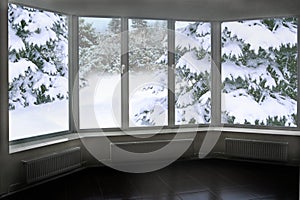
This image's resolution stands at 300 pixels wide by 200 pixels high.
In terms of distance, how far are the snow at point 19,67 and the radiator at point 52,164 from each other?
1105 millimetres

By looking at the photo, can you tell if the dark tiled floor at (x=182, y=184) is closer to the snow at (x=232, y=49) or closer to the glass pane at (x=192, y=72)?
the glass pane at (x=192, y=72)

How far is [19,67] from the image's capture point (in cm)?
448

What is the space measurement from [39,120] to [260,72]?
359 cm

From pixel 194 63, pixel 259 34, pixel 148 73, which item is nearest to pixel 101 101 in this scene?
pixel 148 73

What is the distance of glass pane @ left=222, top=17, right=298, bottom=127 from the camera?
18.1 ft

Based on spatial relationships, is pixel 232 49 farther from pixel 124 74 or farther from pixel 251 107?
pixel 124 74

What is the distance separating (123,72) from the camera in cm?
543

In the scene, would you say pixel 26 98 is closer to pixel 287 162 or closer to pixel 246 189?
pixel 246 189

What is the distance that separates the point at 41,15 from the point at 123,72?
147 centimetres

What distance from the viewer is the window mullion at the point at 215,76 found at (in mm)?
5898

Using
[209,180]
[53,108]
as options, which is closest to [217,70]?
[209,180]

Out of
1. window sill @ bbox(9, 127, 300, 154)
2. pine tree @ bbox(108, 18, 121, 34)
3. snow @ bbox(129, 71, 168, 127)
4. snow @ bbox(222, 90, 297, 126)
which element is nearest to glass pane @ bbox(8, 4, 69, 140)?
window sill @ bbox(9, 127, 300, 154)

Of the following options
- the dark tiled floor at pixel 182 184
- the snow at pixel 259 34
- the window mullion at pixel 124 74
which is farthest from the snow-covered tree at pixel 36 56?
the snow at pixel 259 34

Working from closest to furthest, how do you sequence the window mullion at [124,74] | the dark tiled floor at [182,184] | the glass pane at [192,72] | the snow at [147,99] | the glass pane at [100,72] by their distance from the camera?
1. the dark tiled floor at [182,184]
2. the glass pane at [100,72]
3. the window mullion at [124,74]
4. the snow at [147,99]
5. the glass pane at [192,72]
